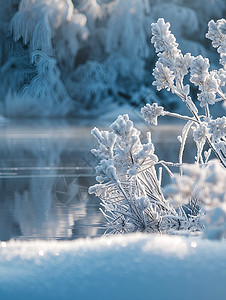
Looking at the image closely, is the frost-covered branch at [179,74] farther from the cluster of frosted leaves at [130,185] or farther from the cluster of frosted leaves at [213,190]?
the cluster of frosted leaves at [213,190]

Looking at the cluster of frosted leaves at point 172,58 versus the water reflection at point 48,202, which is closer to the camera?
the cluster of frosted leaves at point 172,58

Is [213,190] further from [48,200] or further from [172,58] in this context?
[48,200]

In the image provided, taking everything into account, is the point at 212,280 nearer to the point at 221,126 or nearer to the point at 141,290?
the point at 141,290

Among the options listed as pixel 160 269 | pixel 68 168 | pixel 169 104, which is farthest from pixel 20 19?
pixel 160 269

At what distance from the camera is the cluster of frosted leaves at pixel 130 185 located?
3361mm

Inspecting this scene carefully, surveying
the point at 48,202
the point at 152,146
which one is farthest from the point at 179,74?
the point at 48,202

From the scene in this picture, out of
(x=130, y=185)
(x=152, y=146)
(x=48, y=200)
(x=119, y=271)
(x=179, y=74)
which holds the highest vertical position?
(x=179, y=74)

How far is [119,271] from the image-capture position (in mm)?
1944


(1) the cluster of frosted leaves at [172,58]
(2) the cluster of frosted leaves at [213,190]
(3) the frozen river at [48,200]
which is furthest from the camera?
(3) the frozen river at [48,200]

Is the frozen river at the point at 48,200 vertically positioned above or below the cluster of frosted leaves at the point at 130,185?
below

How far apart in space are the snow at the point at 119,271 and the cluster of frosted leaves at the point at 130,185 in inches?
44.8

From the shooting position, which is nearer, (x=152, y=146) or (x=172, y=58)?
(x=152, y=146)

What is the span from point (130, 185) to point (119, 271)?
1781 millimetres

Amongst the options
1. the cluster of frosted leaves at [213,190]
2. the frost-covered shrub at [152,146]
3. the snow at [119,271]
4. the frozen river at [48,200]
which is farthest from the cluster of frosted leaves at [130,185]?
the cluster of frosted leaves at [213,190]
